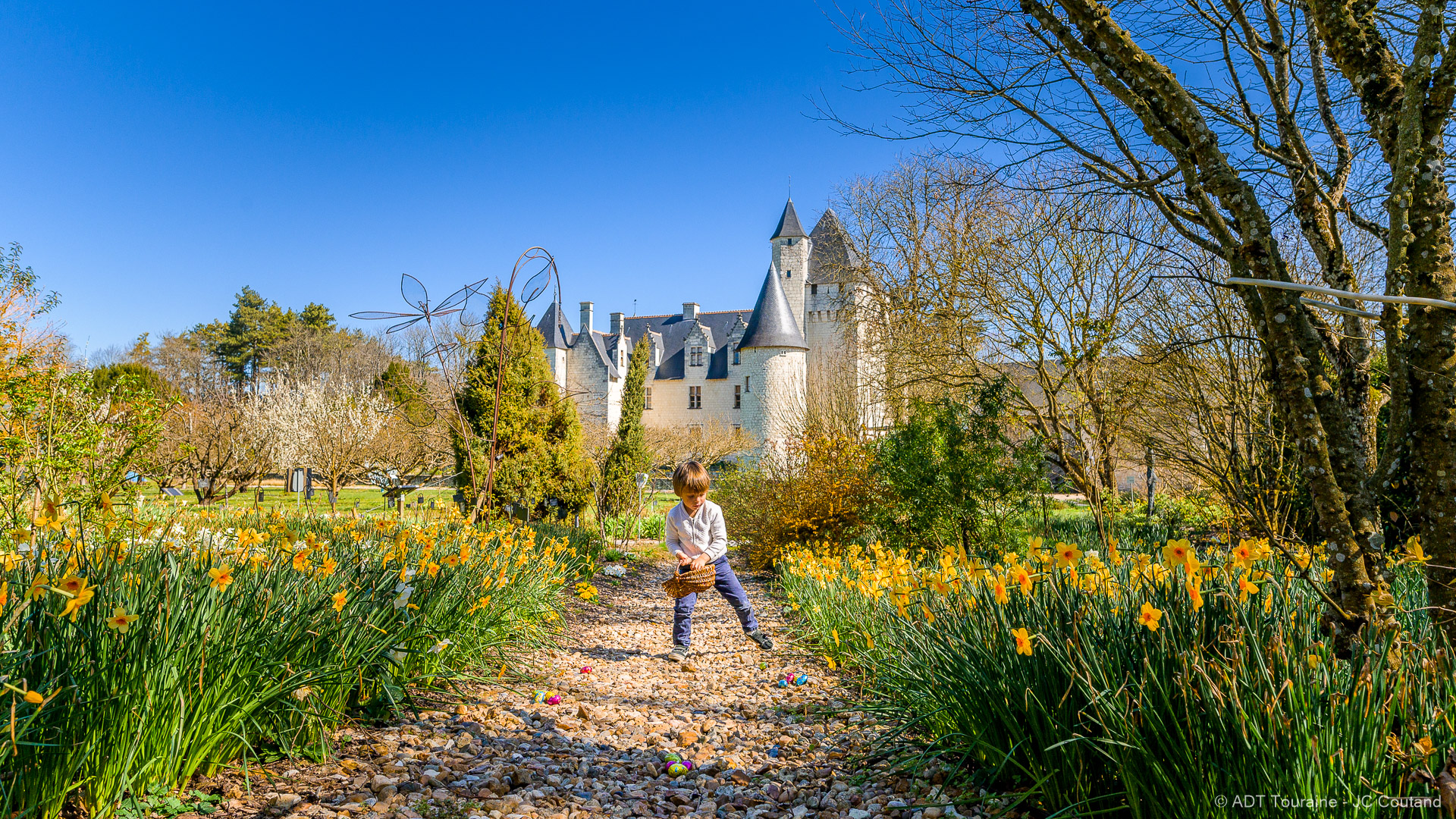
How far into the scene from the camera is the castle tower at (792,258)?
3003 cm

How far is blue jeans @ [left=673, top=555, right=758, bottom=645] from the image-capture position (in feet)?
15.0

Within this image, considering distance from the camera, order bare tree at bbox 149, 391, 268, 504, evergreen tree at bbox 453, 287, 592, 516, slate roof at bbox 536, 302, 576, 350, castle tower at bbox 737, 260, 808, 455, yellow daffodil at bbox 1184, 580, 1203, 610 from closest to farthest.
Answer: yellow daffodil at bbox 1184, 580, 1203, 610
evergreen tree at bbox 453, 287, 592, 516
bare tree at bbox 149, 391, 268, 504
castle tower at bbox 737, 260, 808, 455
slate roof at bbox 536, 302, 576, 350

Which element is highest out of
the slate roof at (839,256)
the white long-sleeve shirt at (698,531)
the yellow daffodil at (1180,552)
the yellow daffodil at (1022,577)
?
the slate roof at (839,256)

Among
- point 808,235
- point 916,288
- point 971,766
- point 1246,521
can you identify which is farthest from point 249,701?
point 808,235

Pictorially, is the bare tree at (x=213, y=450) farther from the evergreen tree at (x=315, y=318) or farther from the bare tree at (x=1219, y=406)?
the evergreen tree at (x=315, y=318)

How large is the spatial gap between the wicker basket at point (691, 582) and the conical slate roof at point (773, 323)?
82.5ft

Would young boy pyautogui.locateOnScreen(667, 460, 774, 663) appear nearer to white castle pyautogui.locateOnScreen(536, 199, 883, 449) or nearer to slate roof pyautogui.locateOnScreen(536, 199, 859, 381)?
white castle pyautogui.locateOnScreen(536, 199, 883, 449)

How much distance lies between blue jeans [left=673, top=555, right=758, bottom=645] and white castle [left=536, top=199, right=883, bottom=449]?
14375 mm

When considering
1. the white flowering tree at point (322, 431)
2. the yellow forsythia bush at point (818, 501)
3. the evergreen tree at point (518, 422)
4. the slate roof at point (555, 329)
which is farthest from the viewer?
the slate roof at point (555, 329)

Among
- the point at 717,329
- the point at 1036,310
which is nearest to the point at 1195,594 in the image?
the point at 1036,310

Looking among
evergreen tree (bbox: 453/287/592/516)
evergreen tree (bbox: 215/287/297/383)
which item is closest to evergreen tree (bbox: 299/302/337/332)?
evergreen tree (bbox: 215/287/297/383)

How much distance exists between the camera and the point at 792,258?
30.5 metres

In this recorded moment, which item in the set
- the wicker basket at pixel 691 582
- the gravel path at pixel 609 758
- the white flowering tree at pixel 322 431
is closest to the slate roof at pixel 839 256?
the wicker basket at pixel 691 582

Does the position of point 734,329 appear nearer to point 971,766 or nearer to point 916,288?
point 916,288
